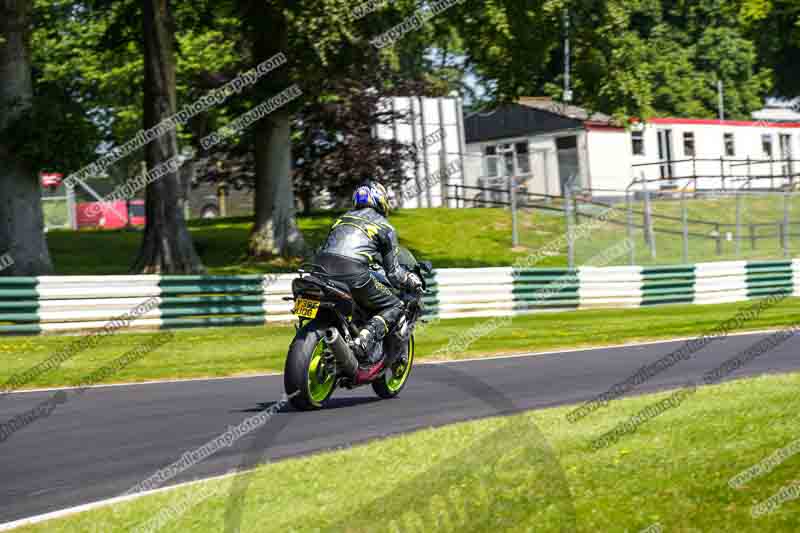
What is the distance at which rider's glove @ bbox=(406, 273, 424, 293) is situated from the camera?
10.6 metres

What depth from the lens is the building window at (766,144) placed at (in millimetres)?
52469

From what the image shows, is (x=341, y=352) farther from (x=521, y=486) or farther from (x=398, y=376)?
(x=521, y=486)

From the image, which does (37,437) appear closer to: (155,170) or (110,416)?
(110,416)

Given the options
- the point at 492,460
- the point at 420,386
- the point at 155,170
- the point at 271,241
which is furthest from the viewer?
the point at 271,241

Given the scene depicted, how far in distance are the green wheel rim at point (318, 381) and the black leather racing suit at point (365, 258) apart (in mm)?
588

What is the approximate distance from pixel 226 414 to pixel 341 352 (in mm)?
1143

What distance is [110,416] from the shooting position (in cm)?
994

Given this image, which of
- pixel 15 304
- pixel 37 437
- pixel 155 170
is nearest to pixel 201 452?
pixel 37 437

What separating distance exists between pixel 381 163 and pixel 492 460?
93.4ft

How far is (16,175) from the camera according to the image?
2055cm

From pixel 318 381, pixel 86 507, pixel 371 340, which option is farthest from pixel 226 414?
pixel 86 507

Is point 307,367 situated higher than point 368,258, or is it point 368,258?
point 368,258

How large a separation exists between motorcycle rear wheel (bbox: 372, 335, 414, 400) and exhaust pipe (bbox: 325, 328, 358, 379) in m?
0.90

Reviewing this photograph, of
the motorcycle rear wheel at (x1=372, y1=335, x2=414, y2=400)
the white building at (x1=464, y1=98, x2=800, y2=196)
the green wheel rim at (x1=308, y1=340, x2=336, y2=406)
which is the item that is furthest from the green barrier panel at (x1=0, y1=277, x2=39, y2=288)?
the white building at (x1=464, y1=98, x2=800, y2=196)
